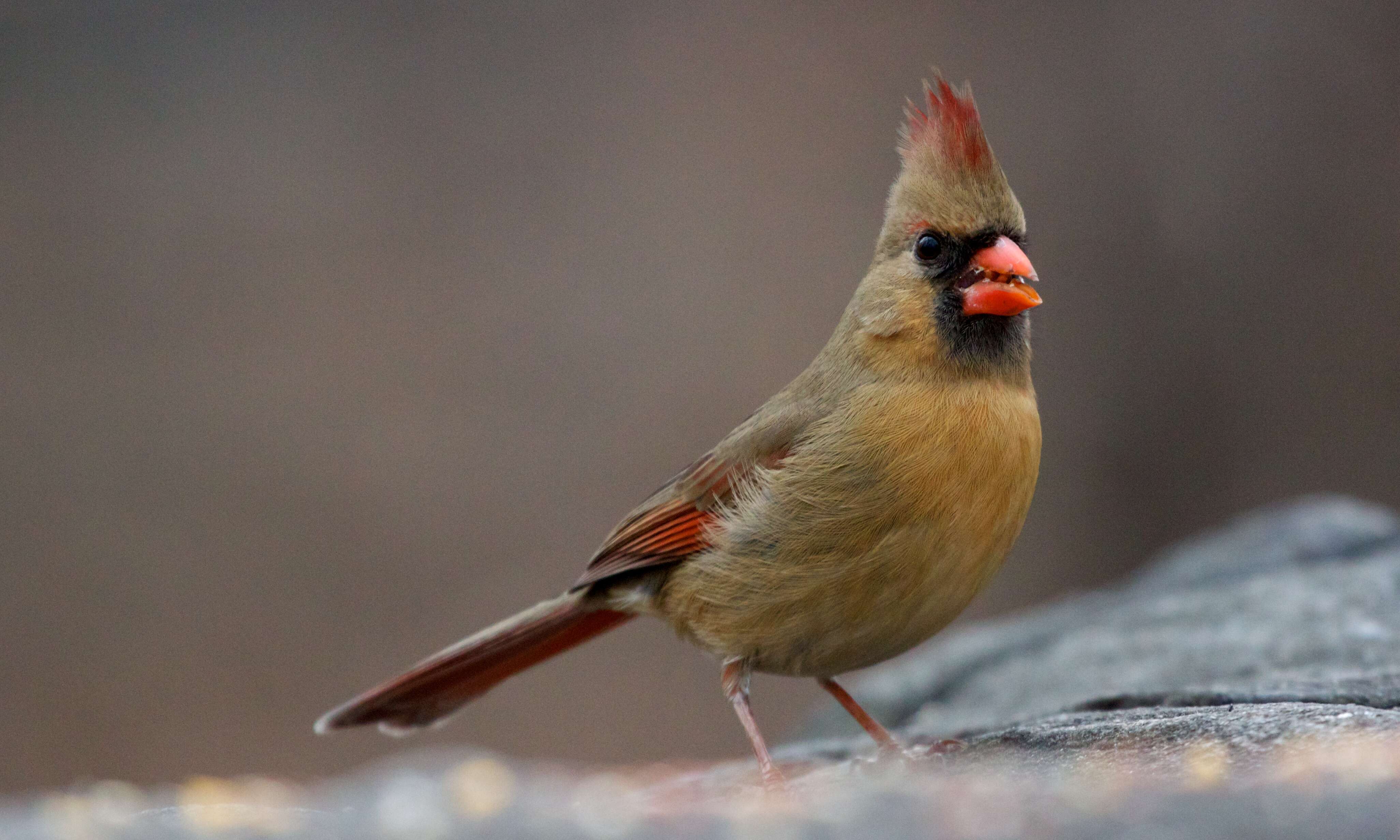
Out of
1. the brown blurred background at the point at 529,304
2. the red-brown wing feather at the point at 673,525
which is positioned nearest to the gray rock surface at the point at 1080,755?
the red-brown wing feather at the point at 673,525

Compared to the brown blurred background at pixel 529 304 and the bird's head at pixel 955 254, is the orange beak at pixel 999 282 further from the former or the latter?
the brown blurred background at pixel 529 304

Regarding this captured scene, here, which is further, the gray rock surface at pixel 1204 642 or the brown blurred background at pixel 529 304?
the brown blurred background at pixel 529 304

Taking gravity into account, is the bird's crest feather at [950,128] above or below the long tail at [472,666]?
above

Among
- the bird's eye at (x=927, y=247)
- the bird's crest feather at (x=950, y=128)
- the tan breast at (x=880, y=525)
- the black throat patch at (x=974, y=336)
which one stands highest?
the bird's crest feather at (x=950, y=128)

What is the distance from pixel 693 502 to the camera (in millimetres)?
3447

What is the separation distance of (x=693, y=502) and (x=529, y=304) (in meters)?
4.16

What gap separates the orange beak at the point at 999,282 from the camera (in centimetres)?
306

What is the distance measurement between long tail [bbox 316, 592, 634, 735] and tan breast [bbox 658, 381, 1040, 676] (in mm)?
587

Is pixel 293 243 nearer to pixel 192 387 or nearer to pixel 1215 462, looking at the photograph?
pixel 192 387

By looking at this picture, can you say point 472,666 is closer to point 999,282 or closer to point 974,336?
point 974,336

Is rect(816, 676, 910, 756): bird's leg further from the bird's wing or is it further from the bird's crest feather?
the bird's crest feather

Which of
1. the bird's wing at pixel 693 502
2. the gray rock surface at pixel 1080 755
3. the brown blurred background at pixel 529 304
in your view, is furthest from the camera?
Result: the brown blurred background at pixel 529 304

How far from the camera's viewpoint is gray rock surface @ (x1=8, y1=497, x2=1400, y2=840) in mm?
1748

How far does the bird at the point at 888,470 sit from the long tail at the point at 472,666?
0.22 metres
